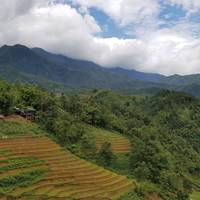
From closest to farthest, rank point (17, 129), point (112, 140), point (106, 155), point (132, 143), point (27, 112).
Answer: point (17, 129) < point (106, 155) < point (27, 112) < point (132, 143) < point (112, 140)

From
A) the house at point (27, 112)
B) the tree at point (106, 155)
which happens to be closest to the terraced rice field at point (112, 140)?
the tree at point (106, 155)

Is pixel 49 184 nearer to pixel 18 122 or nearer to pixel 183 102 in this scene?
pixel 18 122

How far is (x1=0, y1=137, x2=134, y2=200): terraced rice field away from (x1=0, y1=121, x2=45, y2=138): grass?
1885 mm

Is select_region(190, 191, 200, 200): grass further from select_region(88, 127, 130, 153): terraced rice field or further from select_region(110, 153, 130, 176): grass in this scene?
select_region(88, 127, 130, 153): terraced rice field

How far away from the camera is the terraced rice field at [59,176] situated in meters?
52.3

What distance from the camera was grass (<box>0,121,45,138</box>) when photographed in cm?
6825

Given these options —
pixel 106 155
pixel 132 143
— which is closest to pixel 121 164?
pixel 106 155

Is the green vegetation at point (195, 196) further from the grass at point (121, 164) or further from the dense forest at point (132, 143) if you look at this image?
the grass at point (121, 164)

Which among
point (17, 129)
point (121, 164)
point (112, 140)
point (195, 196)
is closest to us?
point (17, 129)

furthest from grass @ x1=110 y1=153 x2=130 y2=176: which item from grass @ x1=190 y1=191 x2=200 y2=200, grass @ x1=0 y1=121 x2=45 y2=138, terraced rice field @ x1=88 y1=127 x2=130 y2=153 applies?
grass @ x1=190 y1=191 x2=200 y2=200

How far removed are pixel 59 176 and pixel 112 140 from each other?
4220cm

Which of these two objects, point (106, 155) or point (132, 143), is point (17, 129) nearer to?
point (106, 155)

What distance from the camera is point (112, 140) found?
98.7m

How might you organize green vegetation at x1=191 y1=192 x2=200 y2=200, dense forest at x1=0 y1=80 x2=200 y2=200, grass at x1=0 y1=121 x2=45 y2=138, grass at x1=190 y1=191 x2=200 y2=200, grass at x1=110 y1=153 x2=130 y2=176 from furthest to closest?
1. green vegetation at x1=191 y1=192 x2=200 y2=200
2. grass at x1=190 y1=191 x2=200 y2=200
3. grass at x1=110 y1=153 x2=130 y2=176
4. dense forest at x1=0 y1=80 x2=200 y2=200
5. grass at x1=0 y1=121 x2=45 y2=138
